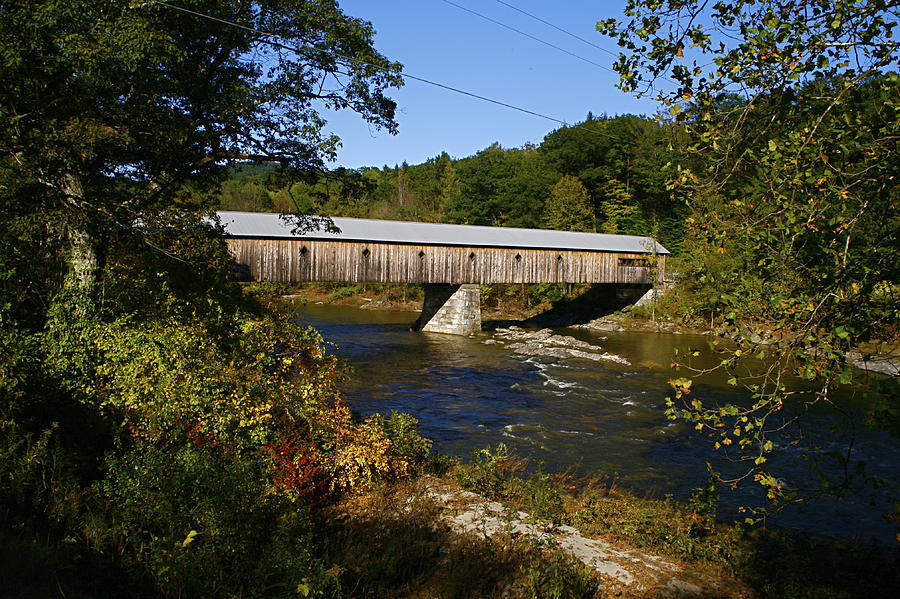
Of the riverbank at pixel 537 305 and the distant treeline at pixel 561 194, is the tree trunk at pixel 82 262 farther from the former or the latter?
the distant treeline at pixel 561 194

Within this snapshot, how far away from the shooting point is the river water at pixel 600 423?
26.4 feet

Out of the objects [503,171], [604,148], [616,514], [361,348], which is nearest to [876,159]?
[616,514]

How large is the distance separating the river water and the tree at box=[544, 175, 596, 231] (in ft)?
59.4

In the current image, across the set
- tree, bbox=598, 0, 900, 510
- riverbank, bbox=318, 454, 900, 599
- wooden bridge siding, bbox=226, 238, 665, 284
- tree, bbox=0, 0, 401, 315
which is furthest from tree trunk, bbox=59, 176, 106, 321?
wooden bridge siding, bbox=226, 238, 665, 284

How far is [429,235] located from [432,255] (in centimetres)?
101

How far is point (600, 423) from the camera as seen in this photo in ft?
39.4

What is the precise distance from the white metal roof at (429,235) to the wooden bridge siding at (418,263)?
26cm

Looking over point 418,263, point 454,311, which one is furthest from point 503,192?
point 418,263

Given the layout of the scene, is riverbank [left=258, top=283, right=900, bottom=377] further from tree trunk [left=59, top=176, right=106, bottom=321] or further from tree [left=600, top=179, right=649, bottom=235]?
tree trunk [left=59, top=176, right=106, bottom=321]

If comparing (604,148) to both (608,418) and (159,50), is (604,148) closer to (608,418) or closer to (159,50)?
(608,418)

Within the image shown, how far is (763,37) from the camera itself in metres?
3.34

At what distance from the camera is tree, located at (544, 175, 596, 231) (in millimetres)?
39469

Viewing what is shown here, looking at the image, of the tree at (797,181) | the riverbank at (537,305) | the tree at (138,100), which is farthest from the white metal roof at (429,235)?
the tree at (797,181)

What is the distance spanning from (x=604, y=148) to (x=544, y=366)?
99.2 feet
